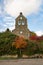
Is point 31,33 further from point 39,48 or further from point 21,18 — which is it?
point 39,48

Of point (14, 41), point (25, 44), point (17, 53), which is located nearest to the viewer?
point (17, 53)

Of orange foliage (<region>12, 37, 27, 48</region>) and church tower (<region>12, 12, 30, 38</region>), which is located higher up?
church tower (<region>12, 12, 30, 38</region>)

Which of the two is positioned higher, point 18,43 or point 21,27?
point 21,27

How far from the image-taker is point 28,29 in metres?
69.9

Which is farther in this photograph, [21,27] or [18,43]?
[21,27]

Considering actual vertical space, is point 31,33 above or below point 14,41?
above

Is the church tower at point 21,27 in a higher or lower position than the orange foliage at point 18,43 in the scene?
higher

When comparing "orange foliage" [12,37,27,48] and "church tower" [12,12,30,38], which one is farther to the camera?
"church tower" [12,12,30,38]

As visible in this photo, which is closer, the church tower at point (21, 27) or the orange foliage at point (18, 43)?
the orange foliage at point (18, 43)

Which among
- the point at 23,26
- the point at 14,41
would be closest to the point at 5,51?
the point at 14,41

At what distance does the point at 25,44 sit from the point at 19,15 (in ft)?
153

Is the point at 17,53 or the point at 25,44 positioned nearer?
the point at 17,53

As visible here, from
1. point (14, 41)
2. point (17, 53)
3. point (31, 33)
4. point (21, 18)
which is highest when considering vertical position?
point (21, 18)

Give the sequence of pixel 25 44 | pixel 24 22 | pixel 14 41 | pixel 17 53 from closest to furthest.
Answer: pixel 17 53 < pixel 25 44 < pixel 14 41 < pixel 24 22
